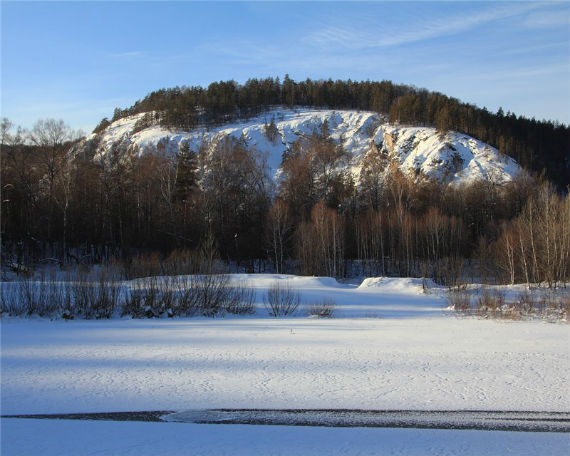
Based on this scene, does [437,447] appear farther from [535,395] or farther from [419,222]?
[419,222]

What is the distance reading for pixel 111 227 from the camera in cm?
4903

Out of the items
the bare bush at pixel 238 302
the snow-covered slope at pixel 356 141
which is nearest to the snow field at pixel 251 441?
the bare bush at pixel 238 302

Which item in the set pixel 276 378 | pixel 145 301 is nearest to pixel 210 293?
pixel 145 301

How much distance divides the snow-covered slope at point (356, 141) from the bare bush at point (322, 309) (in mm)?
43811

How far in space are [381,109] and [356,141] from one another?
20.8m

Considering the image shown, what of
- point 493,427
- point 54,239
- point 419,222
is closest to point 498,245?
point 419,222

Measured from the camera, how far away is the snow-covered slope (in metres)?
72.4

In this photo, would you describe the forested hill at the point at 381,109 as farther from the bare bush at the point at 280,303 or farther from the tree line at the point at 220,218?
the bare bush at the point at 280,303

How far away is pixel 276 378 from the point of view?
32.4ft

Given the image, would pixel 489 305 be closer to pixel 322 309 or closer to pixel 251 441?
pixel 322 309

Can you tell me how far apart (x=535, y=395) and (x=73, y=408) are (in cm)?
844

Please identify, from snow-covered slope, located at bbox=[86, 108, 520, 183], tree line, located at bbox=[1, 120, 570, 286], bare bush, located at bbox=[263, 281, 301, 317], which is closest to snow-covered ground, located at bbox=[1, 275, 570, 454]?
bare bush, located at bbox=[263, 281, 301, 317]

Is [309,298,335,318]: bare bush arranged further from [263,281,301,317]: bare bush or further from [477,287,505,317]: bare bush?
[477,287,505,317]: bare bush

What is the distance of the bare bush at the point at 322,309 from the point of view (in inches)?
890
